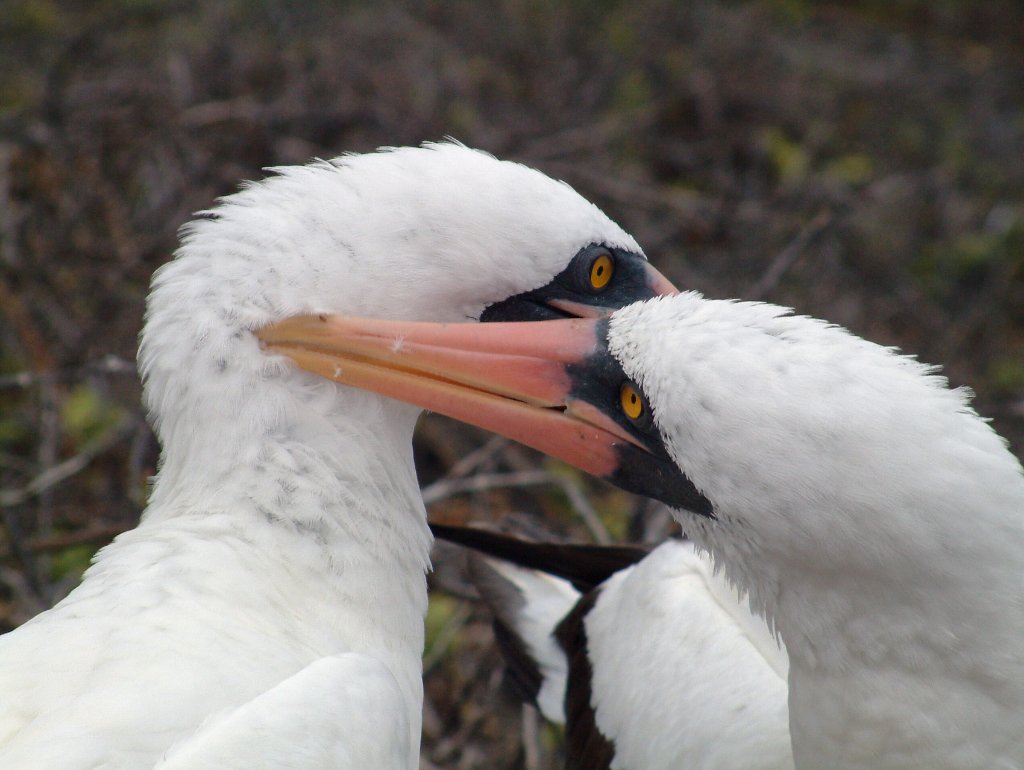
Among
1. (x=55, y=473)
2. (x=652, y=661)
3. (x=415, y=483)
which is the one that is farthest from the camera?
(x=55, y=473)

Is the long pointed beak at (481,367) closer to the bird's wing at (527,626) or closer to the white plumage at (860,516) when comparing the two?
the white plumage at (860,516)

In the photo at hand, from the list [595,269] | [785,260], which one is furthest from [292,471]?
[785,260]

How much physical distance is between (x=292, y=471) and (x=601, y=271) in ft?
2.87

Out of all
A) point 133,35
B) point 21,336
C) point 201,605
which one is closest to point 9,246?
point 21,336

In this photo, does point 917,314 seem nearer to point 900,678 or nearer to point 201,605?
point 900,678

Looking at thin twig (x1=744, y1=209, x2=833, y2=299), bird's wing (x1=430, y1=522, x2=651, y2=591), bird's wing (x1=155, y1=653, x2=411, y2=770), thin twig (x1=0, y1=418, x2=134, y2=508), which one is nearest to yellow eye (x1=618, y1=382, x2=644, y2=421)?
bird's wing (x1=155, y1=653, x2=411, y2=770)

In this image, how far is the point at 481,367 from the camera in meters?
2.32

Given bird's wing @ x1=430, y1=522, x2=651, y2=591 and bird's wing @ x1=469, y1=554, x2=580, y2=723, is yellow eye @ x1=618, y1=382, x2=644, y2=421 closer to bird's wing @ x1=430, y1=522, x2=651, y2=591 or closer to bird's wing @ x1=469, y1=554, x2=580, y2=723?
bird's wing @ x1=430, y1=522, x2=651, y2=591

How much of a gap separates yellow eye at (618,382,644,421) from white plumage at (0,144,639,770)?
1.81 ft

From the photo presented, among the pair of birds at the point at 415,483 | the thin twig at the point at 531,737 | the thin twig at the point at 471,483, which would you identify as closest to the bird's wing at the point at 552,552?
the thin twig at the point at 471,483

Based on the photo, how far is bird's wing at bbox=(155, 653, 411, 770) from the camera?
1.81 m

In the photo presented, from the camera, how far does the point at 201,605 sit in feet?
7.13

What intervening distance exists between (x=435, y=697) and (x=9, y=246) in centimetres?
233

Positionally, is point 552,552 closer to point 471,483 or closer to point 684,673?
point 471,483
